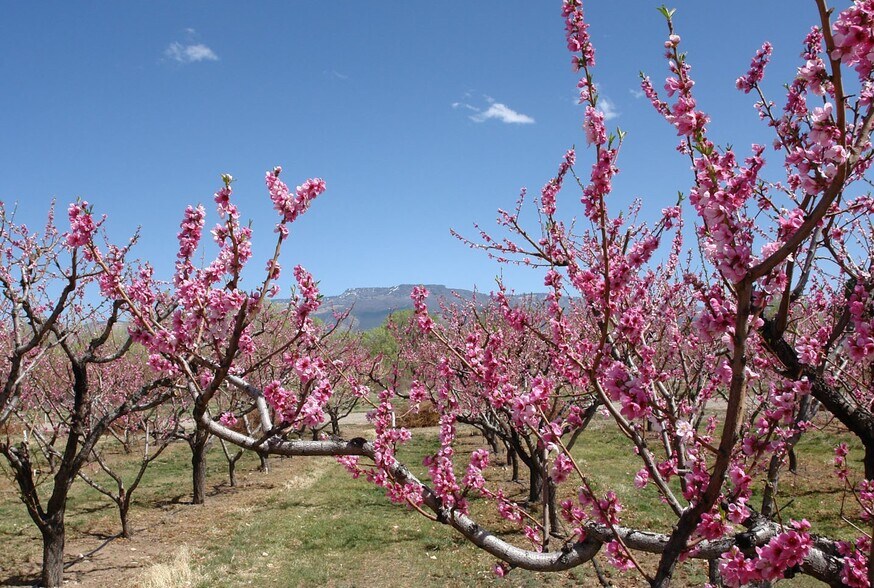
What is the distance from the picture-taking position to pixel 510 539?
10.8m

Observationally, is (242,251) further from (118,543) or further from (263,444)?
(118,543)

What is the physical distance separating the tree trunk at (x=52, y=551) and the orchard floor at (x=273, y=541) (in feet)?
1.37

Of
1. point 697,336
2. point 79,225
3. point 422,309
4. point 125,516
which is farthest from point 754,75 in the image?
point 125,516

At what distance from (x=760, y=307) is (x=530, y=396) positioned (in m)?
1.30

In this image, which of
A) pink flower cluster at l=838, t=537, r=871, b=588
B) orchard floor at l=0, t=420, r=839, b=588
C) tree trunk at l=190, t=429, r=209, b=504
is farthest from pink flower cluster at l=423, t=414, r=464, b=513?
tree trunk at l=190, t=429, r=209, b=504

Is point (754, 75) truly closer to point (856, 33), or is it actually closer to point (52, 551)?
point (856, 33)

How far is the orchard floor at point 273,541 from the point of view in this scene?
916cm

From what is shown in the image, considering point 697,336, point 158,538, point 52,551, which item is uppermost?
point 697,336

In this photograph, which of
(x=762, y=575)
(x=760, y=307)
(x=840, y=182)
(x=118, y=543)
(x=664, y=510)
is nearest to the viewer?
(x=840, y=182)

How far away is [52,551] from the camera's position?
8719 mm

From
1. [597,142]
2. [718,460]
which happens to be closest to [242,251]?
[597,142]

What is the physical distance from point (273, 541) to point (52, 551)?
153 inches

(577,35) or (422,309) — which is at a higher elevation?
(577,35)

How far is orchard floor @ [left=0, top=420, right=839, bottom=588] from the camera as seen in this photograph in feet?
30.0
